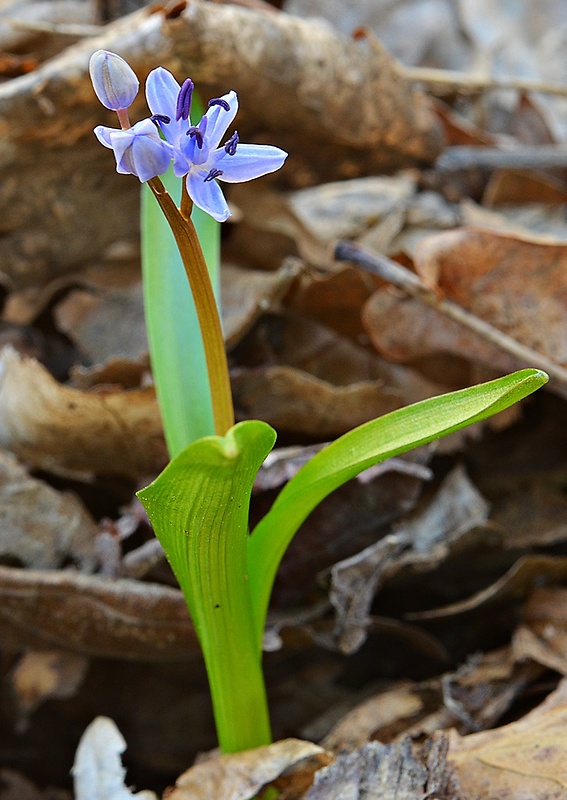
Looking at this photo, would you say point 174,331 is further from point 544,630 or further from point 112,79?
point 544,630

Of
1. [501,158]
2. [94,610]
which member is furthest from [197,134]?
[501,158]

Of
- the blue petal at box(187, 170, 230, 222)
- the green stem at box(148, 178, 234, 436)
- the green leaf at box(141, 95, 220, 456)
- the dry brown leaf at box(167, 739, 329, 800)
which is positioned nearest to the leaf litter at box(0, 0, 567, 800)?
the dry brown leaf at box(167, 739, 329, 800)

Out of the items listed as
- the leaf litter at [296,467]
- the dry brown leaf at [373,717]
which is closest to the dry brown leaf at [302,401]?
the leaf litter at [296,467]

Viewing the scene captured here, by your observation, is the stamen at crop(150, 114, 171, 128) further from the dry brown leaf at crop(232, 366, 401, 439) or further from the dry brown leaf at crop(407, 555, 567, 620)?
the dry brown leaf at crop(407, 555, 567, 620)

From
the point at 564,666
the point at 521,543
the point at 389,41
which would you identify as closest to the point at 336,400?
the point at 521,543

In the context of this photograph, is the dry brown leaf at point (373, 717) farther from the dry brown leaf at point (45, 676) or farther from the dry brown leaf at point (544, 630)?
the dry brown leaf at point (45, 676)

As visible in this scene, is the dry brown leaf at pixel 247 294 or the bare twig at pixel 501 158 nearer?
the dry brown leaf at pixel 247 294

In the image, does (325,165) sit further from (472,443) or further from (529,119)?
(529,119)

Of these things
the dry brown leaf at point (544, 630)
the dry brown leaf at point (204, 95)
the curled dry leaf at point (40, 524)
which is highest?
the dry brown leaf at point (204, 95)
